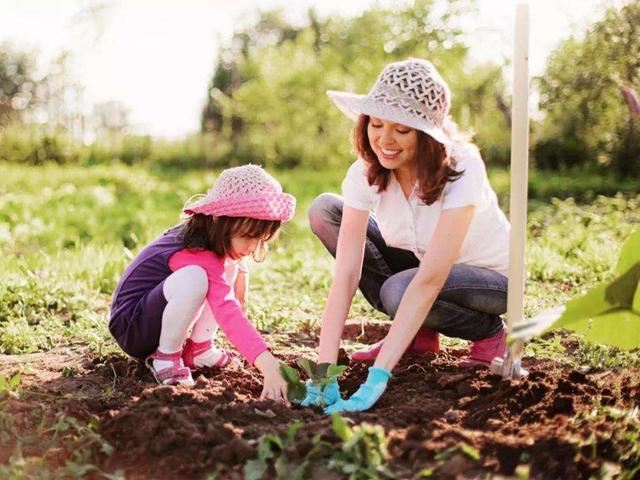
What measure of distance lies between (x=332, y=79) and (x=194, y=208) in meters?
9.50

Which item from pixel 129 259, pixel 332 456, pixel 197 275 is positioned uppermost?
pixel 197 275

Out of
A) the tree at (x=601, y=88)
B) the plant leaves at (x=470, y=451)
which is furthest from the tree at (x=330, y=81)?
the plant leaves at (x=470, y=451)

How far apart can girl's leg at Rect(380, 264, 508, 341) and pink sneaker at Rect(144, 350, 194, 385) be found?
0.67m

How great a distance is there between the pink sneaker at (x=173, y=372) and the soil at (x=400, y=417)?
5 cm

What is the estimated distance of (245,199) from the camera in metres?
2.54

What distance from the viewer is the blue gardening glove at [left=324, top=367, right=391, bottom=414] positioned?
89.2 inches

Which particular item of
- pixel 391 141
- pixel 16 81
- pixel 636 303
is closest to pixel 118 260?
pixel 391 141

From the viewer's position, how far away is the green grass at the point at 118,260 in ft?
11.5

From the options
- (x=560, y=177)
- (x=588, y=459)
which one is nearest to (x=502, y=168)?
(x=560, y=177)

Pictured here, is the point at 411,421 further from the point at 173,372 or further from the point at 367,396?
the point at 173,372

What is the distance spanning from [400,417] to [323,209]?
109 cm

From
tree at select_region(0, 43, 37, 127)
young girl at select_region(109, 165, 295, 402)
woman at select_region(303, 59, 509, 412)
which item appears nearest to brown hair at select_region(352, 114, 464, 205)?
woman at select_region(303, 59, 509, 412)

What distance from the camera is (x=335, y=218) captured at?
308 centimetres

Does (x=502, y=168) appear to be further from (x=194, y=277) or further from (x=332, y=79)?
(x=194, y=277)
